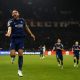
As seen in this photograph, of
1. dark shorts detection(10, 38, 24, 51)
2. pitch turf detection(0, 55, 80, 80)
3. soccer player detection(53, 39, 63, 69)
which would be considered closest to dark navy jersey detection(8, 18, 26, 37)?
dark shorts detection(10, 38, 24, 51)

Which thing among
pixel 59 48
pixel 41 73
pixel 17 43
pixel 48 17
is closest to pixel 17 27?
pixel 17 43

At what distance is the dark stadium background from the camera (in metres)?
58.5

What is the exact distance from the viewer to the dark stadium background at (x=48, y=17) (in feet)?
192

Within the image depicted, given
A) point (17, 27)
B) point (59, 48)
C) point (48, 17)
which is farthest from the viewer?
point (48, 17)

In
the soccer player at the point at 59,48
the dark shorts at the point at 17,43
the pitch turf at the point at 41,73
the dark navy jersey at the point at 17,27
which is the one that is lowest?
the pitch turf at the point at 41,73

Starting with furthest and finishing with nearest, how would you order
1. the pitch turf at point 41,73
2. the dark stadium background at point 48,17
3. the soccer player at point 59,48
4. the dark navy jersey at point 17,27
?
the dark stadium background at point 48,17
the soccer player at point 59,48
the pitch turf at point 41,73
the dark navy jersey at point 17,27

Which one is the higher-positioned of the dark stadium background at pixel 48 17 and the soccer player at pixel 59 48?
the dark stadium background at pixel 48 17

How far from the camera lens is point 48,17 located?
60625 mm

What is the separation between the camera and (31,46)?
6041 cm

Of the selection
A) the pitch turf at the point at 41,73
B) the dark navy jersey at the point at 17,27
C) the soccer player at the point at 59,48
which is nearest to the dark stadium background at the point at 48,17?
the soccer player at the point at 59,48

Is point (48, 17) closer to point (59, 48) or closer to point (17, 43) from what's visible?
point (59, 48)

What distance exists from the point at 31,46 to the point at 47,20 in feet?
16.4

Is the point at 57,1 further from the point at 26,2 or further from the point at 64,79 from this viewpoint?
the point at 64,79

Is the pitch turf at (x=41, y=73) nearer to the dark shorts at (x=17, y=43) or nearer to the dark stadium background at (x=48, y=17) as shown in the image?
the dark shorts at (x=17, y=43)
